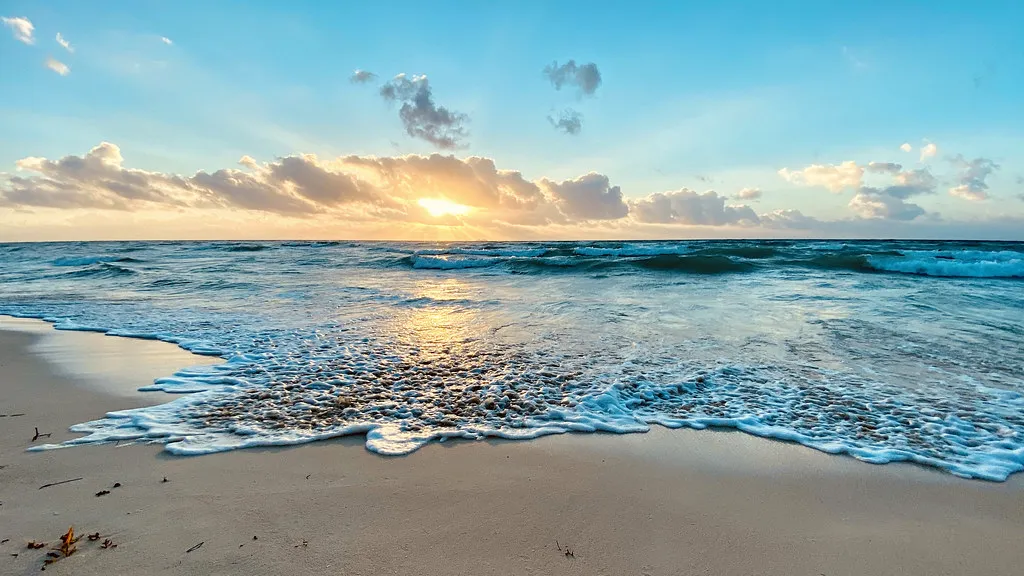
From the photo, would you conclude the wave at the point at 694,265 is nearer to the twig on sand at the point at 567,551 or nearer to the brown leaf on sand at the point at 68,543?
the twig on sand at the point at 567,551

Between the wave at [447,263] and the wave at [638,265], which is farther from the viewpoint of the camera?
the wave at [447,263]

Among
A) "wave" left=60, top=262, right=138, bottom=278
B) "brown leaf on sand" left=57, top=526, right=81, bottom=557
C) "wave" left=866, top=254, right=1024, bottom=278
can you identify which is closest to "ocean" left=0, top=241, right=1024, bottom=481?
"brown leaf on sand" left=57, top=526, right=81, bottom=557

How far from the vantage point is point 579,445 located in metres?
3.54

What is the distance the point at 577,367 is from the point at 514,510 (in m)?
2.87

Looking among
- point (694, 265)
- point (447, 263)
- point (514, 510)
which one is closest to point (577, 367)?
point (514, 510)

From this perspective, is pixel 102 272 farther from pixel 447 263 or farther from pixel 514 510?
pixel 514 510

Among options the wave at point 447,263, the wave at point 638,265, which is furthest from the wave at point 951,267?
the wave at point 447,263

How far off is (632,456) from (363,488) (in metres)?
1.83

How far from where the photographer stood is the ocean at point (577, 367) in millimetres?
3723

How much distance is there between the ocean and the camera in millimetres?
3723

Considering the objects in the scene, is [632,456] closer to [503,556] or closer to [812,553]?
[812,553]

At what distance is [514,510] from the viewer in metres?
2.66

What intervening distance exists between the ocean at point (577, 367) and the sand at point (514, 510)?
11.4 inches

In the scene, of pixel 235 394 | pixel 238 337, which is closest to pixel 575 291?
pixel 238 337
